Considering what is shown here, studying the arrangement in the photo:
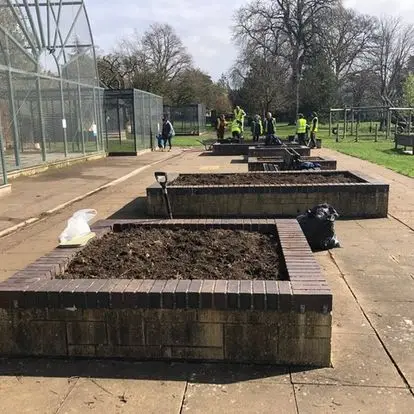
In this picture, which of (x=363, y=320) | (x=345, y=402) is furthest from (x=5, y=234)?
(x=345, y=402)

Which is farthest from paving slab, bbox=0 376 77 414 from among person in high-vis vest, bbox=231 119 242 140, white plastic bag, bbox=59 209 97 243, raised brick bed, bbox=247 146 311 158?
person in high-vis vest, bbox=231 119 242 140

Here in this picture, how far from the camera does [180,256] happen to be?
4410 millimetres

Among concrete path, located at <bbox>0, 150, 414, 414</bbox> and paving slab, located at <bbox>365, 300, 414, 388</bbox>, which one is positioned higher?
concrete path, located at <bbox>0, 150, 414, 414</bbox>

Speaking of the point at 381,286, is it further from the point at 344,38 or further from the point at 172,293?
the point at 344,38

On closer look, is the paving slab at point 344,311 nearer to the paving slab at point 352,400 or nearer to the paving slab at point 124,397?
the paving slab at point 352,400

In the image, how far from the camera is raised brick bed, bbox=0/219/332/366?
326 centimetres

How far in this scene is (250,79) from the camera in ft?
150

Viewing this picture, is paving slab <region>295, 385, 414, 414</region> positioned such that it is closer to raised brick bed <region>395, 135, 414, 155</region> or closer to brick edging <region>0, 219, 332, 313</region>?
brick edging <region>0, 219, 332, 313</region>

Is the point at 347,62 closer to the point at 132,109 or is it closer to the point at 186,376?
the point at 132,109

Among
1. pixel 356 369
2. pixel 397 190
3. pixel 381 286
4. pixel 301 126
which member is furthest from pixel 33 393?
pixel 301 126

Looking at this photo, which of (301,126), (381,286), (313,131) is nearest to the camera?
(381,286)

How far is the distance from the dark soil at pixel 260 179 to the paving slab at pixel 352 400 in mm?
6328

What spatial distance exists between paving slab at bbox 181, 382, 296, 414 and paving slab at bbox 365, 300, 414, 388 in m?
0.83

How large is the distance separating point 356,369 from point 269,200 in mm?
5262
